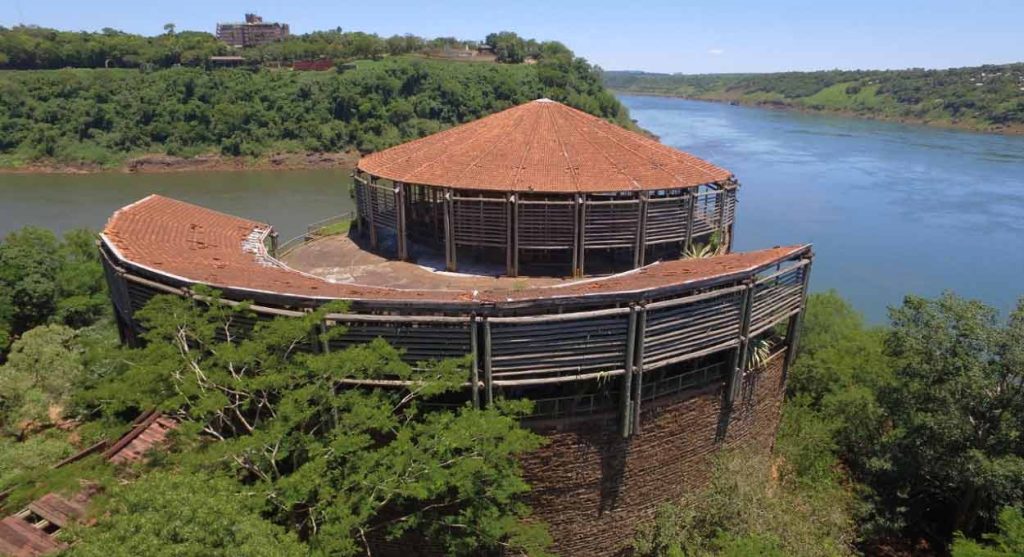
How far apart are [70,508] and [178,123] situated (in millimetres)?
80825

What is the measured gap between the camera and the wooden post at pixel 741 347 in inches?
620

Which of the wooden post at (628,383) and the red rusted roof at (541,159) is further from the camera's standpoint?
the red rusted roof at (541,159)

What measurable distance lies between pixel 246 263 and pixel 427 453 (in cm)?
933

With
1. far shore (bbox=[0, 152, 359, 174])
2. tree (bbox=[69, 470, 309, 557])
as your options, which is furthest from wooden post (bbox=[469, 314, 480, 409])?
far shore (bbox=[0, 152, 359, 174])

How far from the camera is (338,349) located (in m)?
13.9

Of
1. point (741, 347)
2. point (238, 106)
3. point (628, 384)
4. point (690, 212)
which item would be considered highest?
point (238, 106)

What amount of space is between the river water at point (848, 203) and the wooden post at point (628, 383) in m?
29.1

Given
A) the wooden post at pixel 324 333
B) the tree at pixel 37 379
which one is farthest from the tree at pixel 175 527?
the tree at pixel 37 379

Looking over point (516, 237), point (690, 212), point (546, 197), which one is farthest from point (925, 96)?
point (516, 237)

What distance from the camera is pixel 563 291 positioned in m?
15.5

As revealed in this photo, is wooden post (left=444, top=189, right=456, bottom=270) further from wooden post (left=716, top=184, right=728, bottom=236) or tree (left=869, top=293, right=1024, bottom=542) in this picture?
tree (left=869, top=293, right=1024, bottom=542)

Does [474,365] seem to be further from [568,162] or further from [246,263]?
[568,162]

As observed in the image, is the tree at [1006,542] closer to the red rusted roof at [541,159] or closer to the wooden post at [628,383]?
the wooden post at [628,383]

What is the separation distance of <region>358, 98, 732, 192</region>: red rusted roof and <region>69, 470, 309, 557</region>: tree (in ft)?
42.3
